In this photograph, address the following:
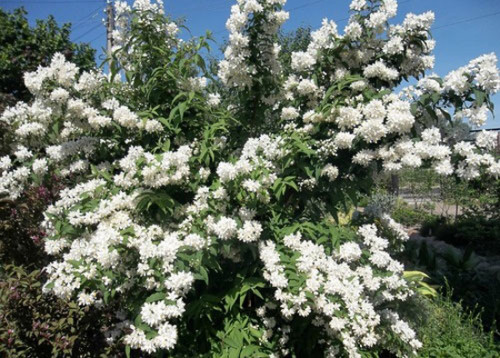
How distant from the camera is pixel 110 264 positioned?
219cm

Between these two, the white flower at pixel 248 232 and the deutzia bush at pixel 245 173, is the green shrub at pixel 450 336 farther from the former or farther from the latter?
the white flower at pixel 248 232

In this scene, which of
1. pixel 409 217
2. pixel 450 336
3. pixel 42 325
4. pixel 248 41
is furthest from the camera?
pixel 409 217

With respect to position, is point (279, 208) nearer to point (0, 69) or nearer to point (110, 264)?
point (110, 264)

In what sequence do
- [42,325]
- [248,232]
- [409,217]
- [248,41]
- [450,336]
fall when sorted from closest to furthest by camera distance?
[248,232], [42,325], [248,41], [450,336], [409,217]

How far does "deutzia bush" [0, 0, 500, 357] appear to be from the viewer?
226 centimetres

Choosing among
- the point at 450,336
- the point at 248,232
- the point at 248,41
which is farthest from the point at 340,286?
the point at 450,336

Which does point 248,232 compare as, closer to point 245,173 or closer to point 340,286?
point 245,173

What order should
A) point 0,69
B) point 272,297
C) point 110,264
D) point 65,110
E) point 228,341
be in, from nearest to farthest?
point 110,264 < point 228,341 < point 272,297 < point 65,110 < point 0,69

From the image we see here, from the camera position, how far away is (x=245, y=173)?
2.33m

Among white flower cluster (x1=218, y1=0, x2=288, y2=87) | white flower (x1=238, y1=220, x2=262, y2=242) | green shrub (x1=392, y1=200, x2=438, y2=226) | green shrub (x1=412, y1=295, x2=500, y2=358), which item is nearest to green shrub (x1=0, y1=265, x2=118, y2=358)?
white flower (x1=238, y1=220, x2=262, y2=242)

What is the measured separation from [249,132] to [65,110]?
1.44 m

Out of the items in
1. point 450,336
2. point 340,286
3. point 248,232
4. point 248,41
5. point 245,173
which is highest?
point 248,41

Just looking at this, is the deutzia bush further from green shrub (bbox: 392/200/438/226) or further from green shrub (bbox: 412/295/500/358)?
green shrub (bbox: 392/200/438/226)

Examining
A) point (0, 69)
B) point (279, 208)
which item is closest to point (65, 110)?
point (279, 208)
